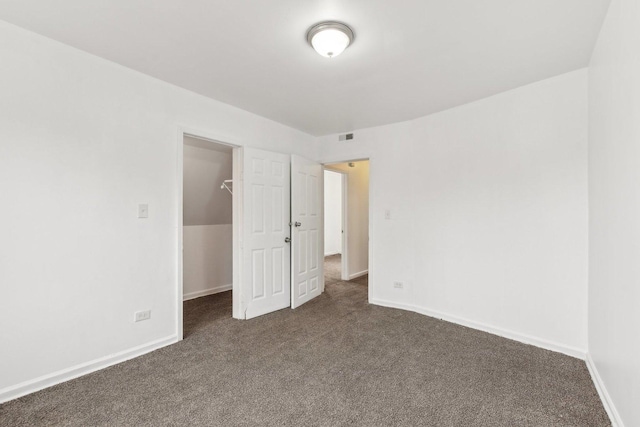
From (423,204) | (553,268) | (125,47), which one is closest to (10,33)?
(125,47)

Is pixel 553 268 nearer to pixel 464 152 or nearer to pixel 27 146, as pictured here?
pixel 464 152

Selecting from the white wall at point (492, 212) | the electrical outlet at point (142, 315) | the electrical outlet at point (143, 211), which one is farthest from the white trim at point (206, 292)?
the white wall at point (492, 212)

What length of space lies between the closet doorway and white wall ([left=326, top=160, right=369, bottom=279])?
2.02m

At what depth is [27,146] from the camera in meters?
1.94

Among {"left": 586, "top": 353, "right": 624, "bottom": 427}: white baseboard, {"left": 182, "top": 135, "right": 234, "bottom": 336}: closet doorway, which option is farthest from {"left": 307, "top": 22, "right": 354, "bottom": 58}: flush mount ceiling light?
{"left": 586, "top": 353, "right": 624, "bottom": 427}: white baseboard

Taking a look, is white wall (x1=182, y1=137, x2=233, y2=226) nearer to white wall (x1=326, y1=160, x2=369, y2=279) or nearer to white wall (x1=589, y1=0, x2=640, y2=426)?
white wall (x1=326, y1=160, x2=369, y2=279)

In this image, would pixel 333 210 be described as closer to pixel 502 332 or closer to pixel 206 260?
pixel 206 260

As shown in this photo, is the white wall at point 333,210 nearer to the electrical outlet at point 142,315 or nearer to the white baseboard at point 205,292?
the white baseboard at point 205,292

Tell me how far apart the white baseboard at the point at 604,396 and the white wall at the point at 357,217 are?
343 centimetres

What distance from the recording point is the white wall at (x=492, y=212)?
8.02 ft

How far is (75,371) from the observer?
2131mm

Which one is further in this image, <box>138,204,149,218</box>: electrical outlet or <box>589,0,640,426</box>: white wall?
<box>138,204,149,218</box>: electrical outlet

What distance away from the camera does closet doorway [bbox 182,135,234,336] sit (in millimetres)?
3830

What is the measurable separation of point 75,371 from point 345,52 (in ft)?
10.1
